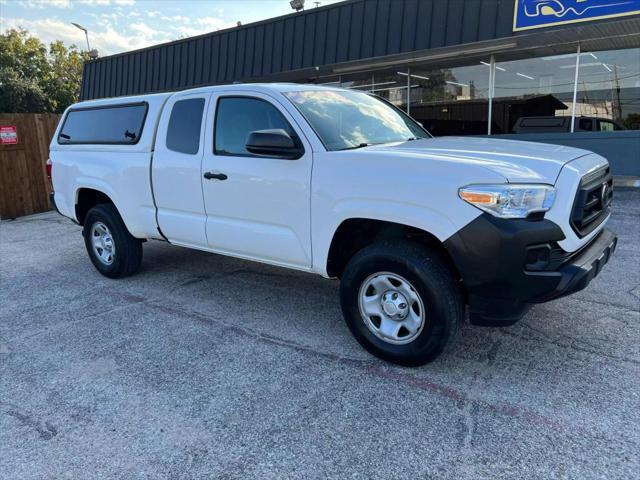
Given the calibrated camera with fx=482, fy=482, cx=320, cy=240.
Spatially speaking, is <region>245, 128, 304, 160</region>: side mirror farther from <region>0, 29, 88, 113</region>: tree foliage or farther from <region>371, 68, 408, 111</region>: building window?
<region>0, 29, 88, 113</region>: tree foliage

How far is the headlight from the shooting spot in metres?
2.78

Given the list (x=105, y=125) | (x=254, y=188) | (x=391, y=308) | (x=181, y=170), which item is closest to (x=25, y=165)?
(x=105, y=125)

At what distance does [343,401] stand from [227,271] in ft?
10.2

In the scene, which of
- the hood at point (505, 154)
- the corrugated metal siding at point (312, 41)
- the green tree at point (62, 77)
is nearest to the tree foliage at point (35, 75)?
the green tree at point (62, 77)

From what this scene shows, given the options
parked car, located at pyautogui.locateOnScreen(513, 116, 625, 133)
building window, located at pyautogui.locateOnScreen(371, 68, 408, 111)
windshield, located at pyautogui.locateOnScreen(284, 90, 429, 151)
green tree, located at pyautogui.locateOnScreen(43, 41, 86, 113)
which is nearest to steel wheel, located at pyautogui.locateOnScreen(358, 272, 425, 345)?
windshield, located at pyautogui.locateOnScreen(284, 90, 429, 151)

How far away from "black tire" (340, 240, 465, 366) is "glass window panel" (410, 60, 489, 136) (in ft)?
29.5

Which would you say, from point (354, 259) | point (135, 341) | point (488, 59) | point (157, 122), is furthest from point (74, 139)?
point (488, 59)

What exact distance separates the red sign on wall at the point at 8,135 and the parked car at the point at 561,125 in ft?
36.3

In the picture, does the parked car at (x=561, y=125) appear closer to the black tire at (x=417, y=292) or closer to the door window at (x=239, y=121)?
the door window at (x=239, y=121)

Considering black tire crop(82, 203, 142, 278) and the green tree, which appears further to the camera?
the green tree

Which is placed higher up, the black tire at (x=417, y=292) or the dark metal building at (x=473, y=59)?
the dark metal building at (x=473, y=59)

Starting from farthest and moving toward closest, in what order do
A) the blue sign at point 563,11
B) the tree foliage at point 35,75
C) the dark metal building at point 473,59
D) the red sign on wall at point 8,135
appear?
1. the tree foliage at point 35,75
2. the red sign on wall at point 8,135
3. the dark metal building at point 473,59
4. the blue sign at point 563,11

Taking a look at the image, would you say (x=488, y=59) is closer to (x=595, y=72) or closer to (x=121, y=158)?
(x=595, y=72)

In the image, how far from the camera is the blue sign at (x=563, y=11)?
26.4 ft
